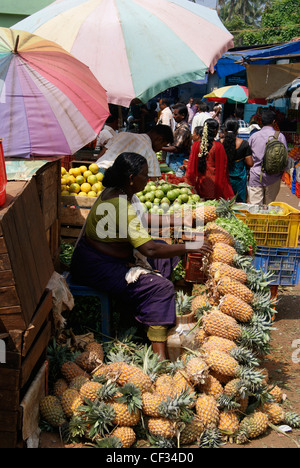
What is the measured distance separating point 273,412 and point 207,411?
0.71 m

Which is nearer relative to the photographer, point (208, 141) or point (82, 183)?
point (82, 183)

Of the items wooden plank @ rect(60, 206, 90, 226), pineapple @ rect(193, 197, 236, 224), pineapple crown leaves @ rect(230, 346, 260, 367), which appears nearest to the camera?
pineapple crown leaves @ rect(230, 346, 260, 367)

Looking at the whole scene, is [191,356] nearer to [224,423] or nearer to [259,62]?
[224,423]

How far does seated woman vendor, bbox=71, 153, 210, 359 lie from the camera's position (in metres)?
4.03

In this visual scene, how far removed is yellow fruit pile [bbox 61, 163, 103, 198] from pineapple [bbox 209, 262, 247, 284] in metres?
1.88

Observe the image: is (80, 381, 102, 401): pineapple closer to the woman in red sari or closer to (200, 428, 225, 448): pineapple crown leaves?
(200, 428, 225, 448): pineapple crown leaves

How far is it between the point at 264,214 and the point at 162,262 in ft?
5.38

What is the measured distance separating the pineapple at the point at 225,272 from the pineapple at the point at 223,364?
0.80m

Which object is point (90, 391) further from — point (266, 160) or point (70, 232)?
point (266, 160)

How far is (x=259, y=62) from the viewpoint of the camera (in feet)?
49.5

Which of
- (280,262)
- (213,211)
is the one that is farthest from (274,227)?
(213,211)

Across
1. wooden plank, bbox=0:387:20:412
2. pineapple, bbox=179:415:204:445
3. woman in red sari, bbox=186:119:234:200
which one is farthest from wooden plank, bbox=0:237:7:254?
woman in red sari, bbox=186:119:234:200

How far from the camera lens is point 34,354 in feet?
10.3

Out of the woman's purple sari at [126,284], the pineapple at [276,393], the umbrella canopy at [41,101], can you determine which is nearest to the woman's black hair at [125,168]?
the umbrella canopy at [41,101]
